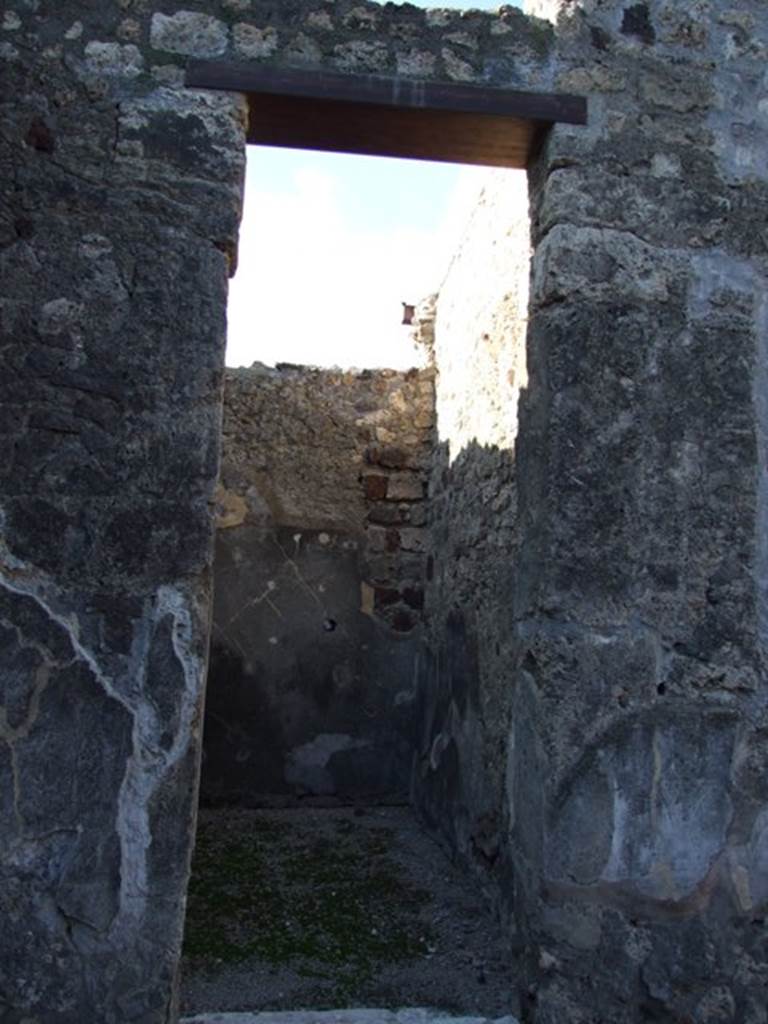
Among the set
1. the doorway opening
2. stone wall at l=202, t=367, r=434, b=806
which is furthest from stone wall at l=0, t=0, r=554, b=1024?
stone wall at l=202, t=367, r=434, b=806

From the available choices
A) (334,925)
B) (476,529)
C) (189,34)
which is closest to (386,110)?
(189,34)

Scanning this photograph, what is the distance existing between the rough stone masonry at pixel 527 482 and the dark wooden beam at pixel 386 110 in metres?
0.06

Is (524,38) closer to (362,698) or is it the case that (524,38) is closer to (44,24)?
(44,24)

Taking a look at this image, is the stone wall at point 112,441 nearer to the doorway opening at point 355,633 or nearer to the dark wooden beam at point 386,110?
the dark wooden beam at point 386,110

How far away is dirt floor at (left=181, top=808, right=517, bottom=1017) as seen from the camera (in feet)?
9.16

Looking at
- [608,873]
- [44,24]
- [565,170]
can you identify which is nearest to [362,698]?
[608,873]

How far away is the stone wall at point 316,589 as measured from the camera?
5.00 meters

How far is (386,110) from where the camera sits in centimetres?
261

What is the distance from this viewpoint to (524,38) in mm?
2650

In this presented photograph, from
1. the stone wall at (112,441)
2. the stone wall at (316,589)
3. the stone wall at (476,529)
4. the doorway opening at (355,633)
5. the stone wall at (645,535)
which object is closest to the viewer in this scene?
the stone wall at (112,441)

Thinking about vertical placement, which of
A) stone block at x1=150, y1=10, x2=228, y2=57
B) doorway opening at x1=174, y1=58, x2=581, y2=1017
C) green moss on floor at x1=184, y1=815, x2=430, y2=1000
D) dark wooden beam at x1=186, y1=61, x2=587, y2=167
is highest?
stone block at x1=150, y1=10, x2=228, y2=57

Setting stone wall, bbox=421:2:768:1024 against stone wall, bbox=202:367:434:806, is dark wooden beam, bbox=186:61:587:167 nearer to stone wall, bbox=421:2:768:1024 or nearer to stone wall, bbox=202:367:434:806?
stone wall, bbox=421:2:768:1024

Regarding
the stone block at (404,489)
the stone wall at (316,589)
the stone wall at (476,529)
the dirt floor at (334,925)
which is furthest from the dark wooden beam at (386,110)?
the stone block at (404,489)

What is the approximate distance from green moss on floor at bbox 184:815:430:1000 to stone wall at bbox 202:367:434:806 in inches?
18.1
